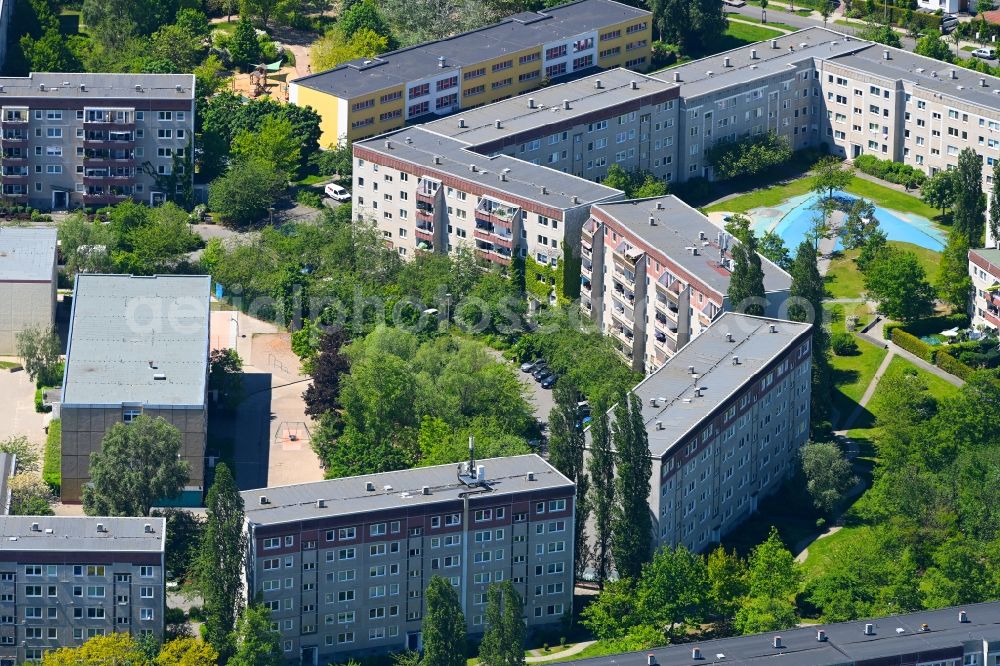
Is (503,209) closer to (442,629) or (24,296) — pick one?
(24,296)

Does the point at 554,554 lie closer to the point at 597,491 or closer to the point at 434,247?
the point at 597,491

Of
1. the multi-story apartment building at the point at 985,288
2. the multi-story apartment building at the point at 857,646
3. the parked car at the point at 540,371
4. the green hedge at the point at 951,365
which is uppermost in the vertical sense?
the multi-story apartment building at the point at 985,288

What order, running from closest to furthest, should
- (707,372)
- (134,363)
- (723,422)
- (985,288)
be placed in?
(723,422), (707,372), (134,363), (985,288)

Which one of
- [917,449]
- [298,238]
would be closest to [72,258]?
[298,238]

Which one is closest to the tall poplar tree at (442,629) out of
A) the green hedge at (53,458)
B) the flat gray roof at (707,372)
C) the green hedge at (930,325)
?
the flat gray roof at (707,372)

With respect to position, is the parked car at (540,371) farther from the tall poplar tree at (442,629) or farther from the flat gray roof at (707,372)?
the tall poplar tree at (442,629)

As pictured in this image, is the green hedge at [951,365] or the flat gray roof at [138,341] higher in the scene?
the flat gray roof at [138,341]

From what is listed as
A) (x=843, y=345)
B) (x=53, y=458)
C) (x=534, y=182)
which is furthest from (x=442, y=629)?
(x=534, y=182)
